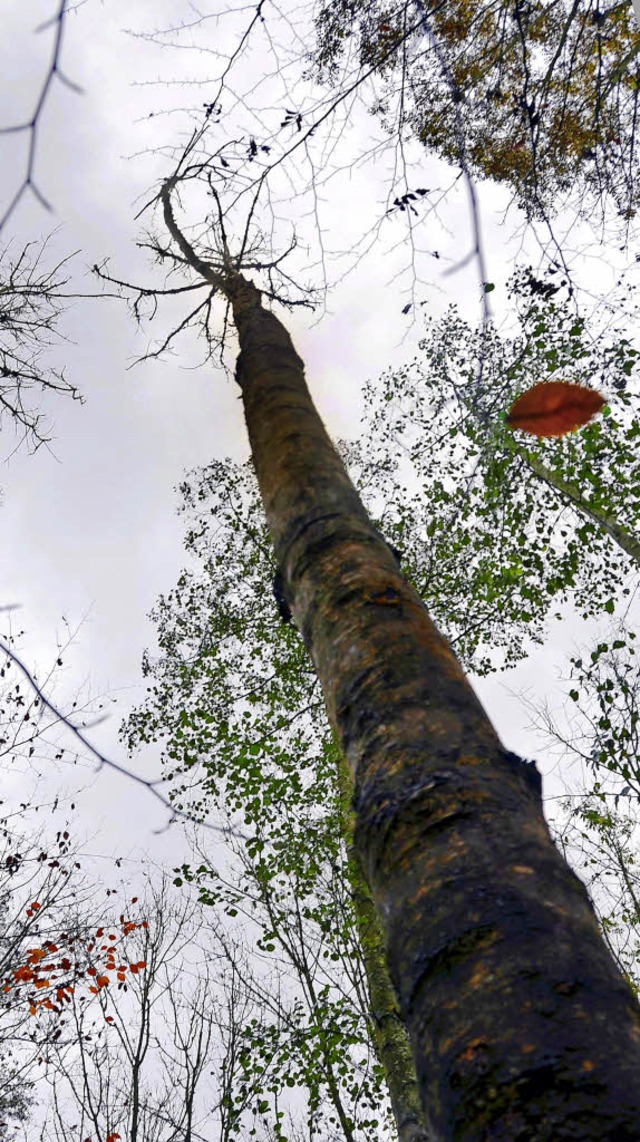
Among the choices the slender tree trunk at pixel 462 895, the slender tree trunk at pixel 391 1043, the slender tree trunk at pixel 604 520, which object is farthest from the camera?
the slender tree trunk at pixel 604 520

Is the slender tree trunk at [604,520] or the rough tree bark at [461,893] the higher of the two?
the slender tree trunk at [604,520]

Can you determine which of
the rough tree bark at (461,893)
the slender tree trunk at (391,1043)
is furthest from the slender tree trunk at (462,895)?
the slender tree trunk at (391,1043)

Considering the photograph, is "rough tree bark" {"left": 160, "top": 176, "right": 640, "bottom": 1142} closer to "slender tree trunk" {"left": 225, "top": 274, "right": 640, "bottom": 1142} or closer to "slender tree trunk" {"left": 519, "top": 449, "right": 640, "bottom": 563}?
"slender tree trunk" {"left": 225, "top": 274, "right": 640, "bottom": 1142}

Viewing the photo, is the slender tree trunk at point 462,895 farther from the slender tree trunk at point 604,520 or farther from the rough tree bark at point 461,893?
the slender tree trunk at point 604,520

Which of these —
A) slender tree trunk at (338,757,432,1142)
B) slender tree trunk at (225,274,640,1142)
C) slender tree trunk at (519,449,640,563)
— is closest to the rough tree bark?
slender tree trunk at (225,274,640,1142)

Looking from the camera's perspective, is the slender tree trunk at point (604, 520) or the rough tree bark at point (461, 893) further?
the slender tree trunk at point (604, 520)

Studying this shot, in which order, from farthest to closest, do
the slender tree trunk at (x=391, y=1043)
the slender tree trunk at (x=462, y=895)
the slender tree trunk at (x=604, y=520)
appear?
the slender tree trunk at (x=604, y=520), the slender tree trunk at (x=391, y=1043), the slender tree trunk at (x=462, y=895)

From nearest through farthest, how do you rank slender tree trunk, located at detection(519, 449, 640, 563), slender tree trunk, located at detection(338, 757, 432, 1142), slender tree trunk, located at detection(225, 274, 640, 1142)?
slender tree trunk, located at detection(225, 274, 640, 1142) → slender tree trunk, located at detection(338, 757, 432, 1142) → slender tree trunk, located at detection(519, 449, 640, 563)

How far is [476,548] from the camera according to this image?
8.95 metres

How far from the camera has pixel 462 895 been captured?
3.01ft

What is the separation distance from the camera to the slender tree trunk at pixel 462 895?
712mm

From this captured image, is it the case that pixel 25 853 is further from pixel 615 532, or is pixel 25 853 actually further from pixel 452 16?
pixel 452 16

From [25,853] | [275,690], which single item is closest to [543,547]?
[275,690]

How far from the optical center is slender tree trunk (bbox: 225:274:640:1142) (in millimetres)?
712
